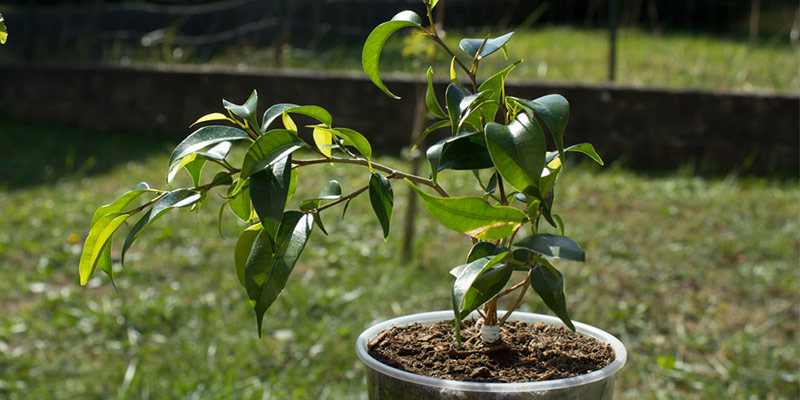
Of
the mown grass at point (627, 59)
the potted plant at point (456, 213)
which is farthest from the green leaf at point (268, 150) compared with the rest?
the mown grass at point (627, 59)

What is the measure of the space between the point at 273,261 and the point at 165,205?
13 centimetres

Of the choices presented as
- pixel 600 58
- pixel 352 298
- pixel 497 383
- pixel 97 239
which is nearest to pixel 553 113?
pixel 497 383

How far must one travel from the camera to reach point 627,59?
18.7 feet

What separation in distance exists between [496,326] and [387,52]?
6.28 m

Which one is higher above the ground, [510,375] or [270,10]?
[510,375]

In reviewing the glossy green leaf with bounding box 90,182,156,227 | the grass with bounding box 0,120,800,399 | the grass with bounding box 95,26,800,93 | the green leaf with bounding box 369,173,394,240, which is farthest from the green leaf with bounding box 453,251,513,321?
the grass with bounding box 95,26,800,93

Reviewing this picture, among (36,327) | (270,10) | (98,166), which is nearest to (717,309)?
(36,327)

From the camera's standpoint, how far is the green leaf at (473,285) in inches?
28.3

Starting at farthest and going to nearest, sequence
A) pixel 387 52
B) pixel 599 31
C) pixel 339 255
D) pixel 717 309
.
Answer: pixel 599 31
pixel 387 52
pixel 339 255
pixel 717 309

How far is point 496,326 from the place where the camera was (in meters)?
0.91

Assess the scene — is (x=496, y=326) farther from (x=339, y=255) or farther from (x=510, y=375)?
(x=339, y=255)

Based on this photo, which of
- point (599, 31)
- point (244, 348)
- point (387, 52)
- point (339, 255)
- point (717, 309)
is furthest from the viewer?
point (599, 31)

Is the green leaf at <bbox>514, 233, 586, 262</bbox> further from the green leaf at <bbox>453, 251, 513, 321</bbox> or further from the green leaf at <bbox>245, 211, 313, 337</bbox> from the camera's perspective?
the green leaf at <bbox>245, 211, 313, 337</bbox>

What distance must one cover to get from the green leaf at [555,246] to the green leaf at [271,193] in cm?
23
